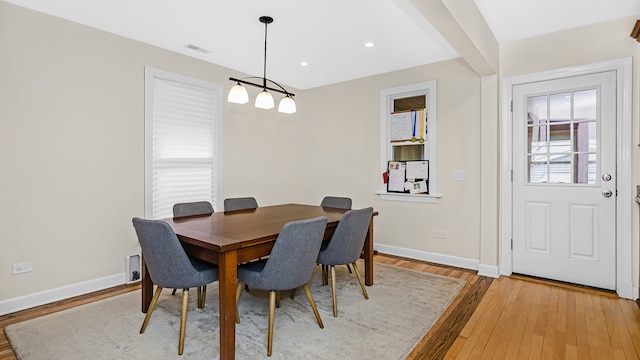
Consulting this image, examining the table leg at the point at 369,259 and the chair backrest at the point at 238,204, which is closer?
the table leg at the point at 369,259

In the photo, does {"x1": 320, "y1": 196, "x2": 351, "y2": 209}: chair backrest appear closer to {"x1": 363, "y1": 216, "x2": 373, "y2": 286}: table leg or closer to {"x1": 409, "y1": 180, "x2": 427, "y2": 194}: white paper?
{"x1": 363, "y1": 216, "x2": 373, "y2": 286}: table leg

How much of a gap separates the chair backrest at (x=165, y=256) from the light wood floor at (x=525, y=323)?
1.01 meters

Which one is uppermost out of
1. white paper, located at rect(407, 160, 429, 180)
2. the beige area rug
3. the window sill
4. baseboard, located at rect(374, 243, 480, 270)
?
white paper, located at rect(407, 160, 429, 180)

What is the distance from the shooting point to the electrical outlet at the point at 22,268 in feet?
8.65

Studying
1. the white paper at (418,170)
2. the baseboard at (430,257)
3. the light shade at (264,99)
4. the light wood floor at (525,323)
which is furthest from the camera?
the white paper at (418,170)

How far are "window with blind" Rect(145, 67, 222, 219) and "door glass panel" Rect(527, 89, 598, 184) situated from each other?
3.55 metres

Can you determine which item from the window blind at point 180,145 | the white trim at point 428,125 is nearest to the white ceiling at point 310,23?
the white trim at point 428,125

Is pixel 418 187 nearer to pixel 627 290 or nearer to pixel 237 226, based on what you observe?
pixel 627 290

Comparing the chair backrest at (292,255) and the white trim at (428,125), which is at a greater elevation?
the white trim at (428,125)

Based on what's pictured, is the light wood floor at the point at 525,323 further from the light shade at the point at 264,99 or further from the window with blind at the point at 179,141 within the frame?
the light shade at the point at 264,99

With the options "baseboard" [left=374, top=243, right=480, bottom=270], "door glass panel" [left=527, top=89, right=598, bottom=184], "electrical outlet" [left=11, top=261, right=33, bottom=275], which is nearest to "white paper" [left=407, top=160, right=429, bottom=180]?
"baseboard" [left=374, top=243, right=480, bottom=270]

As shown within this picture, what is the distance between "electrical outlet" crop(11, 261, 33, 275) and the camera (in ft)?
8.65

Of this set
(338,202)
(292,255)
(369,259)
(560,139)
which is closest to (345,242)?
(292,255)

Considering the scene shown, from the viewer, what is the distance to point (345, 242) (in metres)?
2.52
